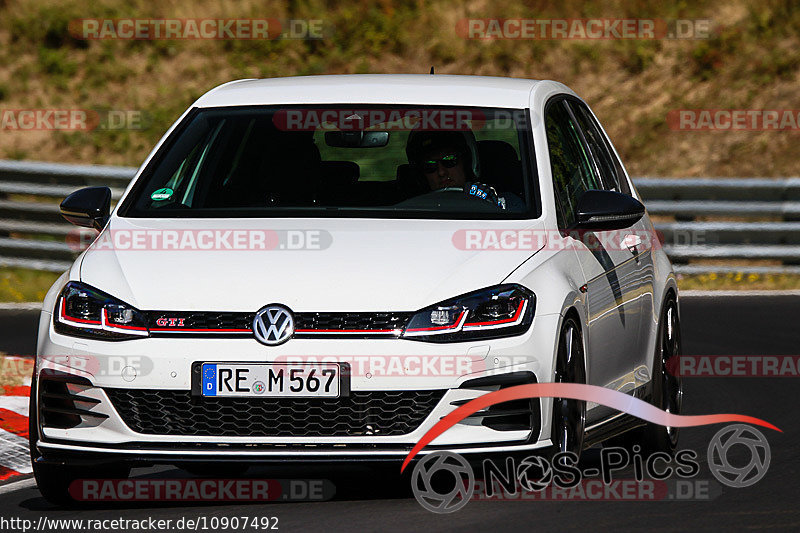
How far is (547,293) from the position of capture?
669 centimetres

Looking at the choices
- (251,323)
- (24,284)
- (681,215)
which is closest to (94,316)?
(251,323)

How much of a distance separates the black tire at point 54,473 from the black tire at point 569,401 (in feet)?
5.39

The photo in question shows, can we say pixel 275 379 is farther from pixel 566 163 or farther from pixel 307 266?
pixel 566 163

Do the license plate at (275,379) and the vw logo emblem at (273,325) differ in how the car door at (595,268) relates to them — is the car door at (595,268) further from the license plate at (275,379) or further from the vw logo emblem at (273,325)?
the vw logo emblem at (273,325)

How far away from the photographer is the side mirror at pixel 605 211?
7355mm

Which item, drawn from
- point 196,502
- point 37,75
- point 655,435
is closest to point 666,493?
point 655,435

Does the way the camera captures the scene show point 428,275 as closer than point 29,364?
Yes

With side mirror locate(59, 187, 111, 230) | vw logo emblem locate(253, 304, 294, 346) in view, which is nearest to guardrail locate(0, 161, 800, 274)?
side mirror locate(59, 187, 111, 230)

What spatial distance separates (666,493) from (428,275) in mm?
1516

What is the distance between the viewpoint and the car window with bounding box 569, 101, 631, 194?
877 centimetres

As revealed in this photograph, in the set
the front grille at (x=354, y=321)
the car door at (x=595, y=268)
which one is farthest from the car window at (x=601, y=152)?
the front grille at (x=354, y=321)

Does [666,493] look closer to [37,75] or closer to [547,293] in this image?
[547,293]

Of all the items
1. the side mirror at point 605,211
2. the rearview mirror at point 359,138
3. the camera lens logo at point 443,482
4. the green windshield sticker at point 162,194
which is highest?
the rearview mirror at point 359,138

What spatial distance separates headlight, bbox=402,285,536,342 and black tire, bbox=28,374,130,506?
130 cm
